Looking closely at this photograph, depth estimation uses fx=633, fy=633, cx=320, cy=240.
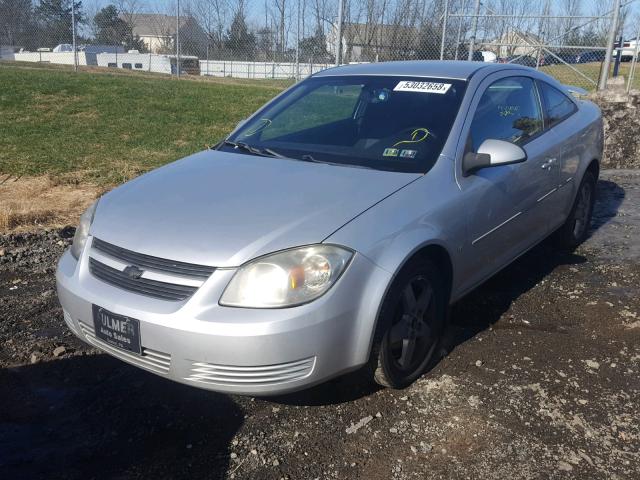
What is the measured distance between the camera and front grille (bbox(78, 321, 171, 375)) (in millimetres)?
2672

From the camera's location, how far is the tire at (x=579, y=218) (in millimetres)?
5207

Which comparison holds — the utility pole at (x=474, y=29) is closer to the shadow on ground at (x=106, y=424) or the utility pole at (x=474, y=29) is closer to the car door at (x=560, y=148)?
the car door at (x=560, y=148)

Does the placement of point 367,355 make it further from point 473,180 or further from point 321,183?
point 473,180

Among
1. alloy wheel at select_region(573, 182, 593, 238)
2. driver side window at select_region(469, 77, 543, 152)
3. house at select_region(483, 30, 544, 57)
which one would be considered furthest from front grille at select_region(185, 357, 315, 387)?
house at select_region(483, 30, 544, 57)

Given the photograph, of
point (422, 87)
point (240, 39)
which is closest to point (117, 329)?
point (422, 87)

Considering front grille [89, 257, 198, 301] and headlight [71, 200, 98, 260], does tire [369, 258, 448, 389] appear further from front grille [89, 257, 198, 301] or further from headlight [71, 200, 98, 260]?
headlight [71, 200, 98, 260]

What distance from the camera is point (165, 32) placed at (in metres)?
22.7

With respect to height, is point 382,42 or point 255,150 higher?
point 382,42

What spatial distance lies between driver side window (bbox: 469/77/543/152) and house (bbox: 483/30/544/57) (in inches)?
344

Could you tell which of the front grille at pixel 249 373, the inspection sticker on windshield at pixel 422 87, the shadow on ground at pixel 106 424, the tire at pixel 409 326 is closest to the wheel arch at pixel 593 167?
the inspection sticker on windshield at pixel 422 87

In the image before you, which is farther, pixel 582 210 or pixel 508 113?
pixel 582 210

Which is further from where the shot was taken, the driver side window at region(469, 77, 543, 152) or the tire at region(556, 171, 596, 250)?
the tire at region(556, 171, 596, 250)

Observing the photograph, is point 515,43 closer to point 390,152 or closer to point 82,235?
point 390,152

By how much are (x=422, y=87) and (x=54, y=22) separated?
20752mm
